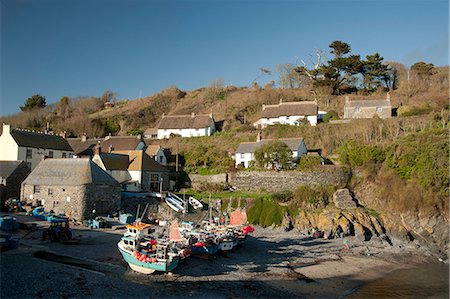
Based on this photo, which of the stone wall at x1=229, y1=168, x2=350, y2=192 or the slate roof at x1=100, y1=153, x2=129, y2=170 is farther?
the slate roof at x1=100, y1=153, x2=129, y2=170

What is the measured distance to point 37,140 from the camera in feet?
129

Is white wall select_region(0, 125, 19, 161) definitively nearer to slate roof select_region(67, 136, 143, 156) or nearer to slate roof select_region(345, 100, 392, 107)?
slate roof select_region(67, 136, 143, 156)

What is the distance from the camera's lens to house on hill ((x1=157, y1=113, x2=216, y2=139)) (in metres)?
54.1

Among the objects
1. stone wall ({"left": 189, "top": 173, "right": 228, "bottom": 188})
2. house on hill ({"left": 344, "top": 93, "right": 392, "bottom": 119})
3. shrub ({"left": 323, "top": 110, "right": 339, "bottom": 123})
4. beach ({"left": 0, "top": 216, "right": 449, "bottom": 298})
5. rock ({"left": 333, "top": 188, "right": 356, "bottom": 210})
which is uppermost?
house on hill ({"left": 344, "top": 93, "right": 392, "bottom": 119})

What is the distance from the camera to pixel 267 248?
2495cm

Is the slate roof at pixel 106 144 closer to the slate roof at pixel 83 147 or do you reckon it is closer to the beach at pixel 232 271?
the slate roof at pixel 83 147

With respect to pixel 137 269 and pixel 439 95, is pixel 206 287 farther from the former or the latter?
pixel 439 95

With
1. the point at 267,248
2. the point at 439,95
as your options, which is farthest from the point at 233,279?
the point at 439,95

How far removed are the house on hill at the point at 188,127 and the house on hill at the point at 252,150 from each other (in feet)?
35.5

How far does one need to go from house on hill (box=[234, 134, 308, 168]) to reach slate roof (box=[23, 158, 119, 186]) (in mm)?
16110

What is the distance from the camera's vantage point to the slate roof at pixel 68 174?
1142 inches

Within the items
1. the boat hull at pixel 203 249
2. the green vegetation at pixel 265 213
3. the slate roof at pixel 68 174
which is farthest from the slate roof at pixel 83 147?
the boat hull at pixel 203 249

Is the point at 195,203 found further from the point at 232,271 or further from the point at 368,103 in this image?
the point at 368,103

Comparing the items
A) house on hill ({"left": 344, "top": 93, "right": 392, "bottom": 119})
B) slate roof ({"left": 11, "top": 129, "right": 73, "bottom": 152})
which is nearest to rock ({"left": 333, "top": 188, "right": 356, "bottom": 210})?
house on hill ({"left": 344, "top": 93, "right": 392, "bottom": 119})
